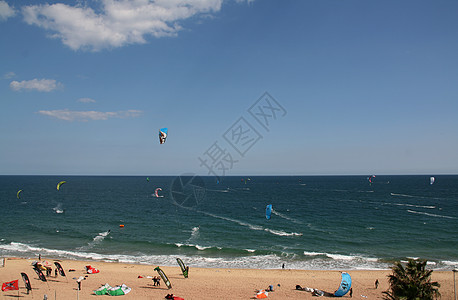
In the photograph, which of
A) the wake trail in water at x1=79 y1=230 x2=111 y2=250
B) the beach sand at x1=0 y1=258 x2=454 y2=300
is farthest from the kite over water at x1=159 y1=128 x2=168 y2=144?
the wake trail in water at x1=79 y1=230 x2=111 y2=250

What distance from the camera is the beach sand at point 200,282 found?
2173 centimetres

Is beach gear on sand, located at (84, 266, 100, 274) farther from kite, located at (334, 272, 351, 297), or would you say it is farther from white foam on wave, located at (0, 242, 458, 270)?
kite, located at (334, 272, 351, 297)

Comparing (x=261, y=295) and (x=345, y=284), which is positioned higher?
(x=345, y=284)

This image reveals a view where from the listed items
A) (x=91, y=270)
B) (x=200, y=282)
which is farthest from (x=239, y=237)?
(x=91, y=270)

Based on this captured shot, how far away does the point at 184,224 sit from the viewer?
164 feet

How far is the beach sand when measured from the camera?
2173cm

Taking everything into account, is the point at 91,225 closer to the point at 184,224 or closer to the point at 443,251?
the point at 184,224

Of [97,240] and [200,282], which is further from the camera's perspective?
[97,240]

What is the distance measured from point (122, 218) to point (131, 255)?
2261cm

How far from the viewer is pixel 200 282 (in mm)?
24578

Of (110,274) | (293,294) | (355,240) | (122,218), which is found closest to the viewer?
(293,294)

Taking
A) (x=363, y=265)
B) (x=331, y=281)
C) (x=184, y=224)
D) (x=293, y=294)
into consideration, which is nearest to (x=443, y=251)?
(x=363, y=265)

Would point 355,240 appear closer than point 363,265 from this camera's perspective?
No

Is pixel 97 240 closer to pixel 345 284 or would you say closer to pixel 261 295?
pixel 261 295
